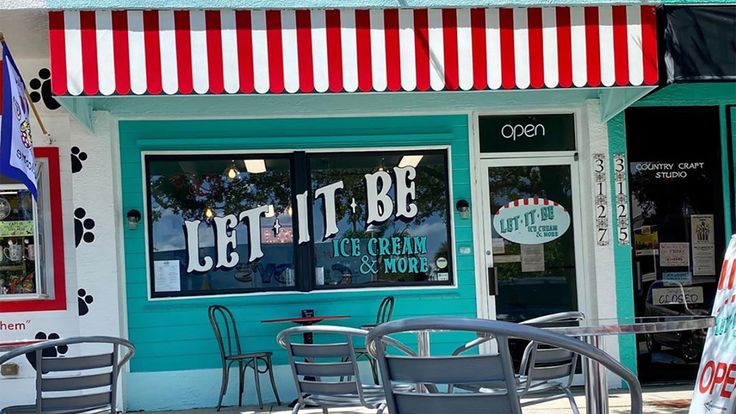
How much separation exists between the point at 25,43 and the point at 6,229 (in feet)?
5.45

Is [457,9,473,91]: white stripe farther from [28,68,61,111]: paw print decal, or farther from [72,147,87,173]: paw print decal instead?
[28,68,61,111]: paw print decal

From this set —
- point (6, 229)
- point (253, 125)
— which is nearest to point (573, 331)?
point (253, 125)

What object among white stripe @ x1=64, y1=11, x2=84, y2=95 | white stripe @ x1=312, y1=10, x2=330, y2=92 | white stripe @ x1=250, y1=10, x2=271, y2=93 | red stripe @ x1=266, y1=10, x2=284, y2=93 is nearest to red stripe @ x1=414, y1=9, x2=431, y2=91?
white stripe @ x1=312, y1=10, x2=330, y2=92

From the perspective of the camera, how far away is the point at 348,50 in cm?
612

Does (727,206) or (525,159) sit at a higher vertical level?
(525,159)

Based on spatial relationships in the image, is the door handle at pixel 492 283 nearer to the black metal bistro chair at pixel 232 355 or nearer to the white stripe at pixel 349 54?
the black metal bistro chair at pixel 232 355

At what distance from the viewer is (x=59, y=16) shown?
19.2ft

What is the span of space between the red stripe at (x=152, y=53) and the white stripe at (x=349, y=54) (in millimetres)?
1368

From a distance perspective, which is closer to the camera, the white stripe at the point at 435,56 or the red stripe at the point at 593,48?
the white stripe at the point at 435,56

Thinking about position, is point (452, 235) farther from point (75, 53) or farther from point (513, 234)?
point (75, 53)

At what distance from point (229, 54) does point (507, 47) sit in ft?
6.97

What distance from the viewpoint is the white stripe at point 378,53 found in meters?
6.13

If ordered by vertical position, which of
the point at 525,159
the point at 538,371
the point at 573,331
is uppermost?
the point at 525,159

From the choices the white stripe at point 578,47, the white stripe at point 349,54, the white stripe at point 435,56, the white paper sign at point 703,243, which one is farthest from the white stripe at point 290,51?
the white paper sign at point 703,243
